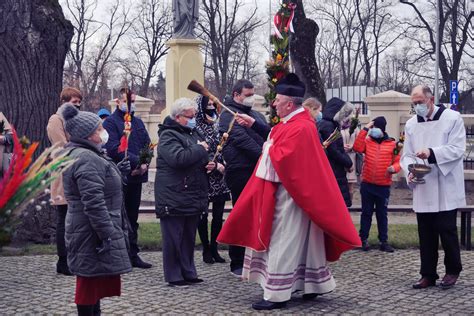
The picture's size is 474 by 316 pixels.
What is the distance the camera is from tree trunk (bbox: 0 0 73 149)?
400 inches

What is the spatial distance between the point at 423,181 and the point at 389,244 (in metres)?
2.33

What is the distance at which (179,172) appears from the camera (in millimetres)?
7668

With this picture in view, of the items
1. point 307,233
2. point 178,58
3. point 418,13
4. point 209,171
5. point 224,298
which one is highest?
point 418,13

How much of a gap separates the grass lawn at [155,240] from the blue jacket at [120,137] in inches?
59.0

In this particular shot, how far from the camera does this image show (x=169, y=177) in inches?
303

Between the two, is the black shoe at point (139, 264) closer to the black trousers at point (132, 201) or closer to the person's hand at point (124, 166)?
the black trousers at point (132, 201)

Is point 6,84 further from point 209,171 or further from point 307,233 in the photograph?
point 307,233

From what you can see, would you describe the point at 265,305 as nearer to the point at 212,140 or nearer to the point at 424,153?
the point at 424,153

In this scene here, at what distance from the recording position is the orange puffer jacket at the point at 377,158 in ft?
31.6

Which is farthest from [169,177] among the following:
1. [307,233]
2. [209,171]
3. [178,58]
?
[178,58]

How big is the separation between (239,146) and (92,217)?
109 inches

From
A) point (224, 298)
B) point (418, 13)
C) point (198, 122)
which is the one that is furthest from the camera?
point (418, 13)

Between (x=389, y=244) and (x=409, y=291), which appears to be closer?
(x=409, y=291)

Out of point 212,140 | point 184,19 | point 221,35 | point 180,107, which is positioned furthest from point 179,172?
point 221,35
